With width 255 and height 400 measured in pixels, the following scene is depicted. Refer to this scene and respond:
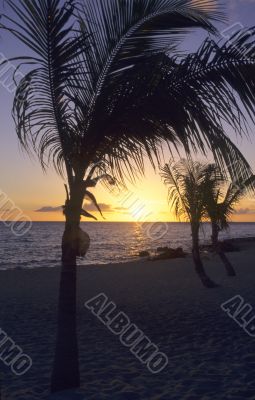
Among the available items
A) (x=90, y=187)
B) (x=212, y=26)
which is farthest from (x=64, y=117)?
(x=212, y=26)

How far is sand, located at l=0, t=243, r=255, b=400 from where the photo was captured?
5.60m

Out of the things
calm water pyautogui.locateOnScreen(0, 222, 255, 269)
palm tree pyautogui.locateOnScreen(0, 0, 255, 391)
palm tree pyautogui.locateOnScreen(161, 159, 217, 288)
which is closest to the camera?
palm tree pyautogui.locateOnScreen(0, 0, 255, 391)

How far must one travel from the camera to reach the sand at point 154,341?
5598mm

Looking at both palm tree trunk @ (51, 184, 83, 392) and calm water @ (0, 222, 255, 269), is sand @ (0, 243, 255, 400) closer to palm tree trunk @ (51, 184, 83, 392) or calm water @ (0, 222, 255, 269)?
palm tree trunk @ (51, 184, 83, 392)

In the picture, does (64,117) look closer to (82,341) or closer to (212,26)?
(212,26)

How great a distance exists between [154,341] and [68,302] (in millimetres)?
3724

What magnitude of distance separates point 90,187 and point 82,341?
440 cm

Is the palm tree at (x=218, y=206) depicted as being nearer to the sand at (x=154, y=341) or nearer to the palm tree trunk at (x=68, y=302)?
the sand at (x=154, y=341)

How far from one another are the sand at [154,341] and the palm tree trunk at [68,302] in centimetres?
28

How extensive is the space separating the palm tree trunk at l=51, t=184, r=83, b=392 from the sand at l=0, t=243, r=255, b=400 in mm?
281

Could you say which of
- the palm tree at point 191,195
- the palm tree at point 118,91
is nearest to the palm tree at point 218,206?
the palm tree at point 191,195

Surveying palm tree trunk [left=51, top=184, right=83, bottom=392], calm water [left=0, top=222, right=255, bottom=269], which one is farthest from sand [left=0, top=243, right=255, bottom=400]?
calm water [left=0, top=222, right=255, bottom=269]

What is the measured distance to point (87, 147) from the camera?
198 inches

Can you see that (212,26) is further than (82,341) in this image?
No
